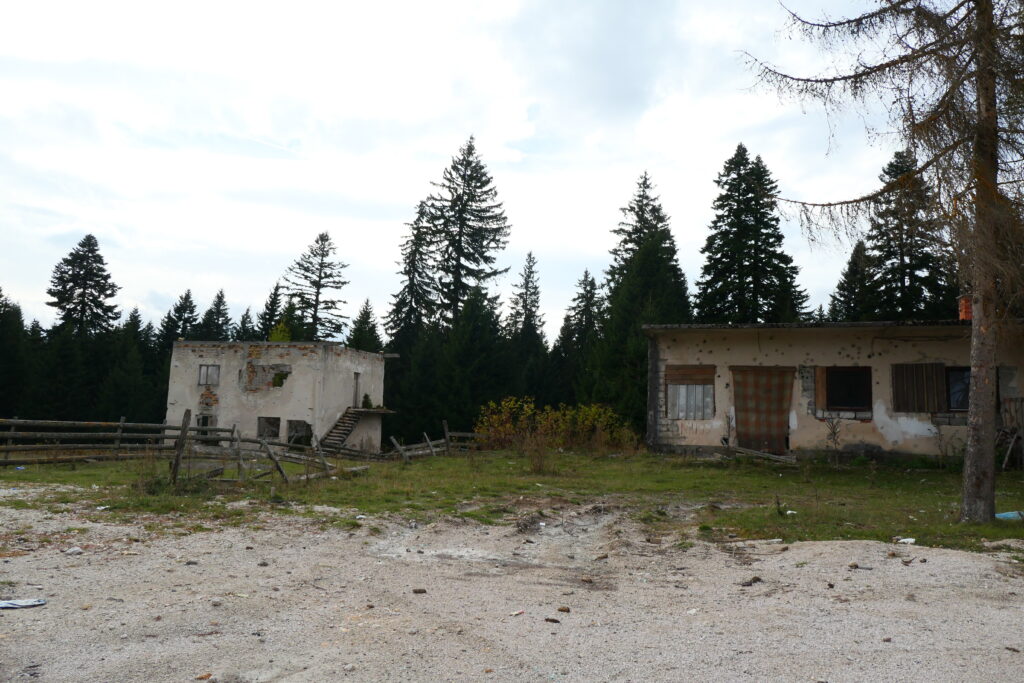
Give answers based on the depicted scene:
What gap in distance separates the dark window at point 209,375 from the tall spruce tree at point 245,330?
3108cm

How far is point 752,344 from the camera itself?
1958cm

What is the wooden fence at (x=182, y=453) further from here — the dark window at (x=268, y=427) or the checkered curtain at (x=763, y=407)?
the dark window at (x=268, y=427)

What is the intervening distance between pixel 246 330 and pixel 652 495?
59649mm

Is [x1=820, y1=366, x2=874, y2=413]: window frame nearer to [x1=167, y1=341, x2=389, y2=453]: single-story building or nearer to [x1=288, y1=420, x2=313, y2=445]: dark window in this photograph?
[x1=167, y1=341, x2=389, y2=453]: single-story building

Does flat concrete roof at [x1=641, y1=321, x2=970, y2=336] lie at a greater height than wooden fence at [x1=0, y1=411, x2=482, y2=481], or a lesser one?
greater

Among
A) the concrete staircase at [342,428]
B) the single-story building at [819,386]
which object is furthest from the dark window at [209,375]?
the single-story building at [819,386]

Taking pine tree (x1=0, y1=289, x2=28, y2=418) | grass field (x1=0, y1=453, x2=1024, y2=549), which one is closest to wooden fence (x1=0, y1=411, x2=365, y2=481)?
grass field (x1=0, y1=453, x2=1024, y2=549)

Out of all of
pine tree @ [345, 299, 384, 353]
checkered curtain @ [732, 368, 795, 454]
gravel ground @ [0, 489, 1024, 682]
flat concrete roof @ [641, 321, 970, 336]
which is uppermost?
pine tree @ [345, 299, 384, 353]

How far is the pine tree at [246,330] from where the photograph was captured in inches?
2532

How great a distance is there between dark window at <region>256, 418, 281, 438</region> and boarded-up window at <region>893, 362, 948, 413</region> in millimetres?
24577

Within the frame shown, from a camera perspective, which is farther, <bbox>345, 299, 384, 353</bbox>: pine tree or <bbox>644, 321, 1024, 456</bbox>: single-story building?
<bbox>345, 299, 384, 353</bbox>: pine tree

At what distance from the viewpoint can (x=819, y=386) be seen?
61.9 ft

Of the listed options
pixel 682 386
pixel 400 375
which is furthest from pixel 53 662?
pixel 400 375

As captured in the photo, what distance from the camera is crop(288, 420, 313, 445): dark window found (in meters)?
31.1
